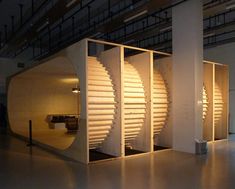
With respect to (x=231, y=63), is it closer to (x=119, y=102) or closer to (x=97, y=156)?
(x=119, y=102)

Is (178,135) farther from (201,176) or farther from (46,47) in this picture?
(46,47)

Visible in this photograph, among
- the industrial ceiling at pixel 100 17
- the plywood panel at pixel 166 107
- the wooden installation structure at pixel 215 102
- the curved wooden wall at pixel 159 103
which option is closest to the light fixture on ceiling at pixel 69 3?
the industrial ceiling at pixel 100 17

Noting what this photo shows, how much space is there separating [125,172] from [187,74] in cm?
347

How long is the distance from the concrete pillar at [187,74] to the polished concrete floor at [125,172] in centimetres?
63

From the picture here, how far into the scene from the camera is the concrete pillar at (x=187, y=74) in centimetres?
746

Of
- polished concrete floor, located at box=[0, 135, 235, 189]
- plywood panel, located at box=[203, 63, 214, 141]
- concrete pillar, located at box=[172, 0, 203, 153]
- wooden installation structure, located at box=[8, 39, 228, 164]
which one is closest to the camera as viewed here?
polished concrete floor, located at box=[0, 135, 235, 189]

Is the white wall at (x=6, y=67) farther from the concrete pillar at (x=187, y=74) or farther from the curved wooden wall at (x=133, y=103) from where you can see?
the concrete pillar at (x=187, y=74)

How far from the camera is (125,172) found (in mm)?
5488

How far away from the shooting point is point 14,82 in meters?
12.9

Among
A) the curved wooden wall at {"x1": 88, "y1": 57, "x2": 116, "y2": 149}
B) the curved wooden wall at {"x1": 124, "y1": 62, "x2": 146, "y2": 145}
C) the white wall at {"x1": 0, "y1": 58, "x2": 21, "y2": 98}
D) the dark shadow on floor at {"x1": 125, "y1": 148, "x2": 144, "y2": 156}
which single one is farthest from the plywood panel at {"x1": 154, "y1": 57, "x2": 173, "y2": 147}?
the white wall at {"x1": 0, "y1": 58, "x2": 21, "y2": 98}

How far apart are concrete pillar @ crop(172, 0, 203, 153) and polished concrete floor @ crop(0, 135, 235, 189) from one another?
63 centimetres

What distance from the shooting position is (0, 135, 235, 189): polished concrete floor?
4684mm

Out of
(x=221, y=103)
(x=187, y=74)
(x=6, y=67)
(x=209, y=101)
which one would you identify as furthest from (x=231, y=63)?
(x=6, y=67)

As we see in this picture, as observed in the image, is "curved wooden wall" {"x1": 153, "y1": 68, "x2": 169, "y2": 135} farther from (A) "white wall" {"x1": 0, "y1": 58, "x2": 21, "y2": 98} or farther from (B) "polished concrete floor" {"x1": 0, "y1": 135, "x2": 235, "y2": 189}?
(A) "white wall" {"x1": 0, "y1": 58, "x2": 21, "y2": 98}
